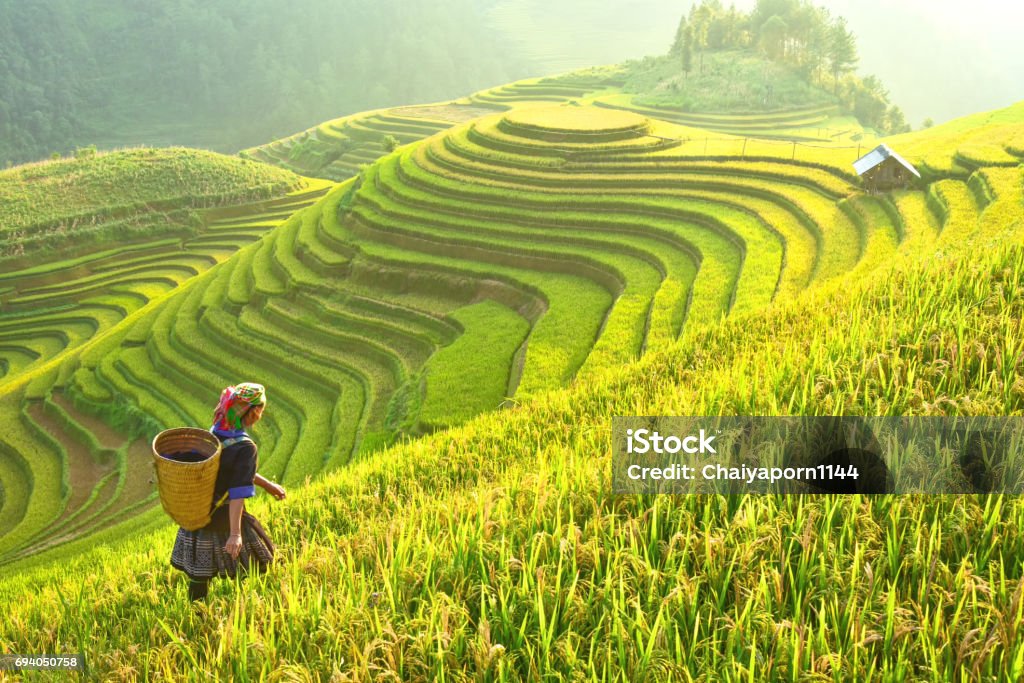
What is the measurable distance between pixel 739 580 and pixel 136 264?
41.5m

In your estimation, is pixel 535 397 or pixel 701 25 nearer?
pixel 535 397

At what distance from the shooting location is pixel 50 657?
3.55 m

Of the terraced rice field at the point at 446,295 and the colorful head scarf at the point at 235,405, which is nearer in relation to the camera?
the colorful head scarf at the point at 235,405

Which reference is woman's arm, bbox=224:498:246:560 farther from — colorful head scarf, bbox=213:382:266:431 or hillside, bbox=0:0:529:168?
hillside, bbox=0:0:529:168

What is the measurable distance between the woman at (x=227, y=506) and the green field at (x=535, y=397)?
6.8 inches

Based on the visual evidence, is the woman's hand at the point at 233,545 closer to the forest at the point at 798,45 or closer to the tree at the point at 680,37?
the forest at the point at 798,45

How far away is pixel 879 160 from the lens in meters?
18.5

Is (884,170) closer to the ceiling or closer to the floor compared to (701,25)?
closer to the floor

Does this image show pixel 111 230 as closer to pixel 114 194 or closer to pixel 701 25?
pixel 114 194

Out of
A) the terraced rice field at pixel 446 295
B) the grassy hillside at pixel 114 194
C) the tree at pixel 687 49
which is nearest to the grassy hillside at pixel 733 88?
the tree at pixel 687 49

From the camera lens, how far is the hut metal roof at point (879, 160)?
1825cm

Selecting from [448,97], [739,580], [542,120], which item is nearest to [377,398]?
[739,580]

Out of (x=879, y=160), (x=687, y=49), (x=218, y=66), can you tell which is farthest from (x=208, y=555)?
(x=218, y=66)

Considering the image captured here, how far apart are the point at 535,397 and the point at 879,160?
595 inches
